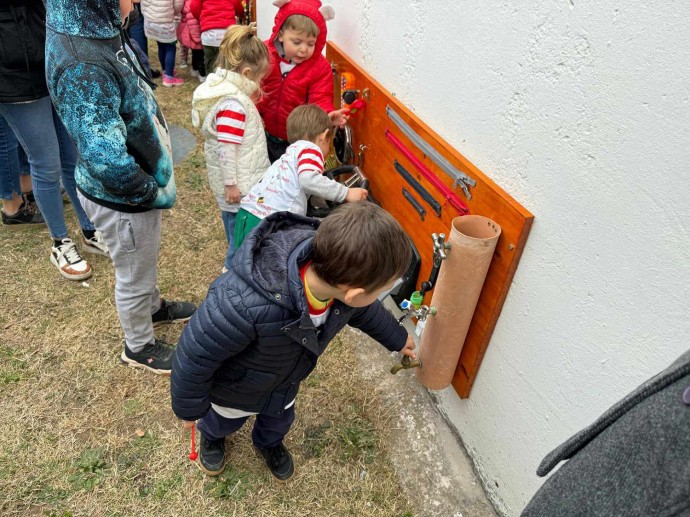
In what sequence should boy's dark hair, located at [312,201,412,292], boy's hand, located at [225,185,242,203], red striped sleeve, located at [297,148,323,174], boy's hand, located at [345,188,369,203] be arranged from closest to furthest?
boy's dark hair, located at [312,201,412,292], red striped sleeve, located at [297,148,323,174], boy's hand, located at [345,188,369,203], boy's hand, located at [225,185,242,203]

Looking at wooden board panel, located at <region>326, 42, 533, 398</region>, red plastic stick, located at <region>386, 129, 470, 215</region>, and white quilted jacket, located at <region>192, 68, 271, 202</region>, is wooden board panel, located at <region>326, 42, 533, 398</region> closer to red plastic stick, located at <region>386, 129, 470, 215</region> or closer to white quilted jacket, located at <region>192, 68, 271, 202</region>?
red plastic stick, located at <region>386, 129, 470, 215</region>

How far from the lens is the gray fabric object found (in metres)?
0.69

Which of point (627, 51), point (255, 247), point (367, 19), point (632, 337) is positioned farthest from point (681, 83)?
point (367, 19)

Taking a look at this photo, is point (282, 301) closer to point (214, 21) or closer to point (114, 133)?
point (114, 133)

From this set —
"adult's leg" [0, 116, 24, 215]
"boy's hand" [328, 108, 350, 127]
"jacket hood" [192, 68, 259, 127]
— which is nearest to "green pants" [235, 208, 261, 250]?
"jacket hood" [192, 68, 259, 127]

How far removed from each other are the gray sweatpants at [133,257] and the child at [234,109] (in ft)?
2.16

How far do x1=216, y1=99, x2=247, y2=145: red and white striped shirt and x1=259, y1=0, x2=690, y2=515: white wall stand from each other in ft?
3.31

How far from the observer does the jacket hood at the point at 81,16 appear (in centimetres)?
166

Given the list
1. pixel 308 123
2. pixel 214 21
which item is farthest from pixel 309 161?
pixel 214 21

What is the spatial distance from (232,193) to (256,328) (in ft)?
4.99

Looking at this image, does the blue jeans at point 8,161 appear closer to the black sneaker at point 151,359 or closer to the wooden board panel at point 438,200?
the black sneaker at point 151,359

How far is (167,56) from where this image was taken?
612 centimetres

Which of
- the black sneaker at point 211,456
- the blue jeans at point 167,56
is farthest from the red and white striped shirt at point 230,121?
the blue jeans at point 167,56

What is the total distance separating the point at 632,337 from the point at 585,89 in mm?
669
